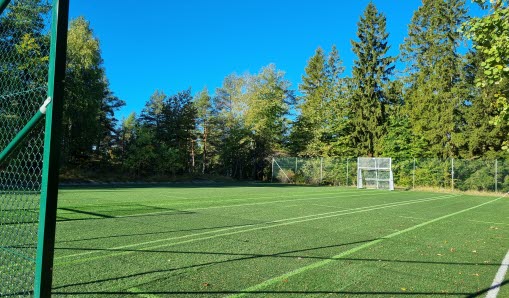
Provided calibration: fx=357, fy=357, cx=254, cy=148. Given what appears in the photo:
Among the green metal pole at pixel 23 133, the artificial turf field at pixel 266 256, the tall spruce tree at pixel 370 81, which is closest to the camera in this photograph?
the green metal pole at pixel 23 133

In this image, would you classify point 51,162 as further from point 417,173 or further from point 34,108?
point 417,173

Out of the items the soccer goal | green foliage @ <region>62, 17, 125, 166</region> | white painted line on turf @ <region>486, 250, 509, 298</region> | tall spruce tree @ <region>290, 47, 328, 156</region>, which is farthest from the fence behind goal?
tall spruce tree @ <region>290, 47, 328, 156</region>

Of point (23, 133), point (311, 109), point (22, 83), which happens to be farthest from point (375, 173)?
point (23, 133)

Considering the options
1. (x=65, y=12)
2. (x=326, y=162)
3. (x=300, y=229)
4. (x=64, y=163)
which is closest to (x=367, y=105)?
(x=326, y=162)

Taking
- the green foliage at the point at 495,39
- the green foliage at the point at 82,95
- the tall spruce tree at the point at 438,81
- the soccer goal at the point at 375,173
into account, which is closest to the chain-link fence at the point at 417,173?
the soccer goal at the point at 375,173

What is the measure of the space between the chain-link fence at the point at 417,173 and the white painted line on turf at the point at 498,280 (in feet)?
72.0

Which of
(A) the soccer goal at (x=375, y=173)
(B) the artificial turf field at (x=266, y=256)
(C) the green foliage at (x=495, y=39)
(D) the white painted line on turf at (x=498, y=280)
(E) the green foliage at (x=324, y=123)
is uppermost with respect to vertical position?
(E) the green foliage at (x=324, y=123)

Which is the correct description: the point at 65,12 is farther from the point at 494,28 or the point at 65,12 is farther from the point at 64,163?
the point at 64,163

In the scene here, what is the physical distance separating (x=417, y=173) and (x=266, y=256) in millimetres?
25676

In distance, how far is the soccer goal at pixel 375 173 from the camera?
88.4 ft

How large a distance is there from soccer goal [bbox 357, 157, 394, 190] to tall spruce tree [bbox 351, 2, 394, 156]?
812 centimetres

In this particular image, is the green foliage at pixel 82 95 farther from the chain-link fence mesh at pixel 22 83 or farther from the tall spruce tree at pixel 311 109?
the chain-link fence mesh at pixel 22 83

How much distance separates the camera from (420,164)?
2788 cm

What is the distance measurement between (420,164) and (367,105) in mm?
10468
